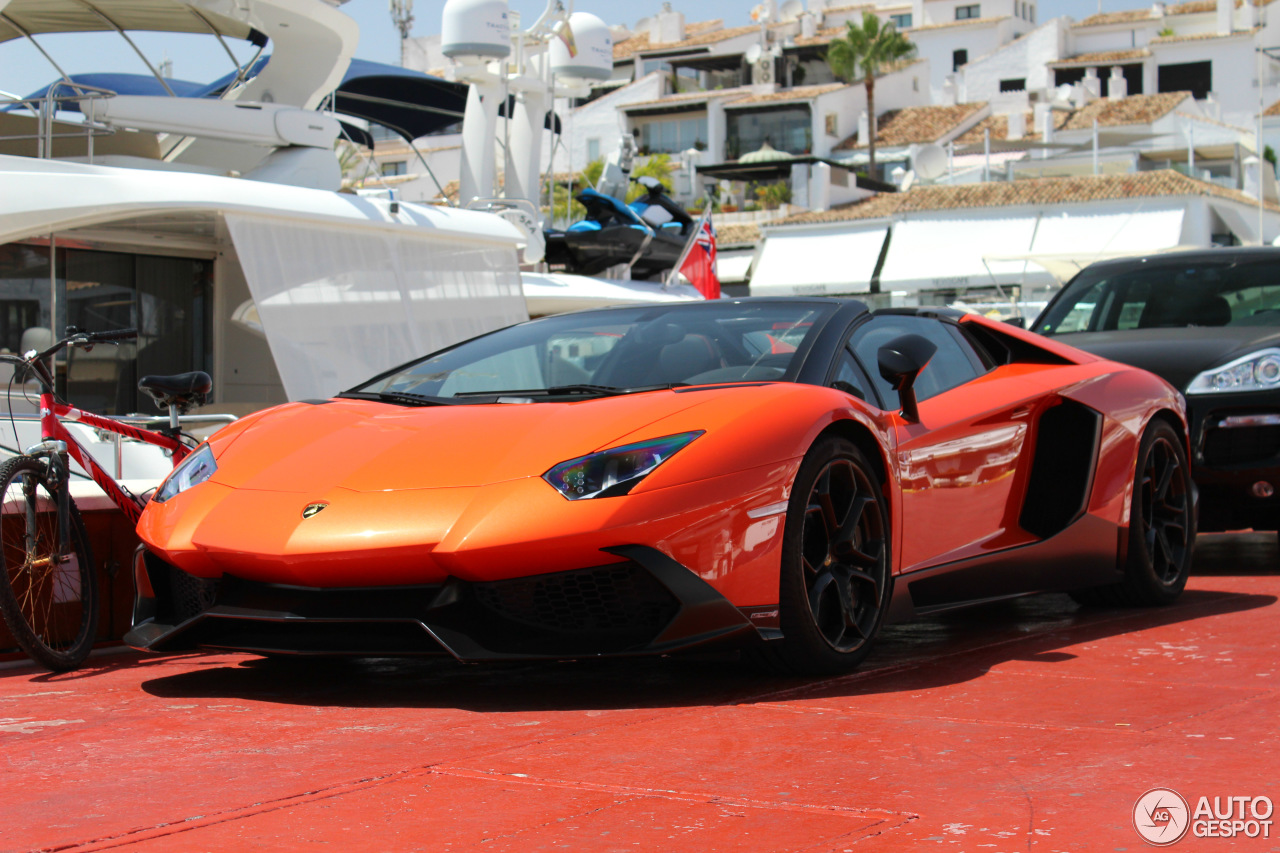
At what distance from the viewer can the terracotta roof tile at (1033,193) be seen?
146 feet

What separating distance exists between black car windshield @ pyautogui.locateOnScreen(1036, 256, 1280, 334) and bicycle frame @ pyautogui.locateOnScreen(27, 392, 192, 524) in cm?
501

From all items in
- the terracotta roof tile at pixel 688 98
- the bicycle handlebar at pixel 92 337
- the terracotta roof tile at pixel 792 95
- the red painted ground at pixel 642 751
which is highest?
the terracotta roof tile at pixel 688 98

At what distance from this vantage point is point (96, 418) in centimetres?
512

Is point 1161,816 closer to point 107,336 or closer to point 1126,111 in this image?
point 107,336

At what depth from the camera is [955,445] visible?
477 cm

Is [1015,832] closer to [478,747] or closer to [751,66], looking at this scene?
[478,747]

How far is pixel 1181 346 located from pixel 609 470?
173 inches

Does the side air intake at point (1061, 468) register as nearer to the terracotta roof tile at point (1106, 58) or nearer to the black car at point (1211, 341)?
the black car at point (1211, 341)

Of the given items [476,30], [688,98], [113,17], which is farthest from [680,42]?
[113,17]

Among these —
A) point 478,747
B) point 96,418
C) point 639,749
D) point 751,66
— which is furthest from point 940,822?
point 751,66

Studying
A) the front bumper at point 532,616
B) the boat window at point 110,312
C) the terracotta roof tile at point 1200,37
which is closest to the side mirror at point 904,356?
the front bumper at point 532,616

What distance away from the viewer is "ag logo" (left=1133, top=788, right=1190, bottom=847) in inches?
94.4

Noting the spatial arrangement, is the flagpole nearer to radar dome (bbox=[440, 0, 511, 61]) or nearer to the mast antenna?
radar dome (bbox=[440, 0, 511, 61])

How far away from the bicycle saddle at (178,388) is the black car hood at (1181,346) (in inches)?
171
